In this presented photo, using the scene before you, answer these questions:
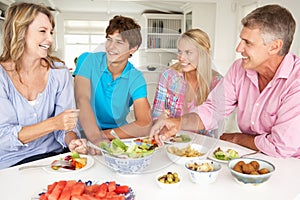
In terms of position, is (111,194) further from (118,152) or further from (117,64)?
(117,64)

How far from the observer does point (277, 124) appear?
119 centimetres

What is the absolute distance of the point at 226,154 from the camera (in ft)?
3.66

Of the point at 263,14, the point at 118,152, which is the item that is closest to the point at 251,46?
the point at 263,14

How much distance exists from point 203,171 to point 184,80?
13.2 inches

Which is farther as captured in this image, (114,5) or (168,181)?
(114,5)

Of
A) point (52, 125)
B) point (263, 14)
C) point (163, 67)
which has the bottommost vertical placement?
point (52, 125)

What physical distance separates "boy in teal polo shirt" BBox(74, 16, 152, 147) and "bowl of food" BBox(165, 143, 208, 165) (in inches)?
4.8

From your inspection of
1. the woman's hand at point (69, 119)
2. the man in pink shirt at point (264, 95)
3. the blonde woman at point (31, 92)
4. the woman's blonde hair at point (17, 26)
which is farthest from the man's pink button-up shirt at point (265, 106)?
the woman's blonde hair at point (17, 26)

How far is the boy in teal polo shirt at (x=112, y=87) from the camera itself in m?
1.00

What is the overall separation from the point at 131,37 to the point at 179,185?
0.50 meters

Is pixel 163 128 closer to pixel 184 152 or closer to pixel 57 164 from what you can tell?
pixel 184 152

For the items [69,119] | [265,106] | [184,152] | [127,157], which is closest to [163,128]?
[184,152]

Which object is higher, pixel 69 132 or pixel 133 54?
pixel 133 54

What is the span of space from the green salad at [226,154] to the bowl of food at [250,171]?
0.42ft
